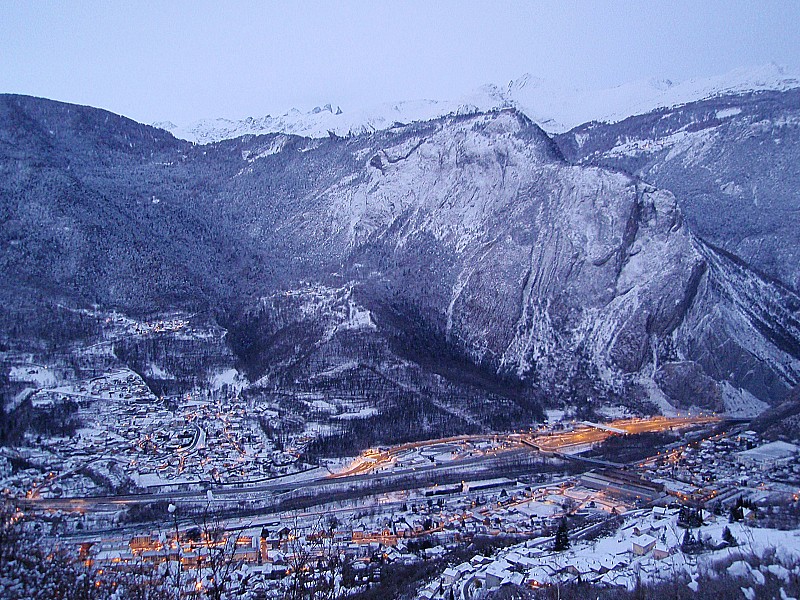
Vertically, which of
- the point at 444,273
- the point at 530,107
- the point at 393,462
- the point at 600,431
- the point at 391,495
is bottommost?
the point at 391,495

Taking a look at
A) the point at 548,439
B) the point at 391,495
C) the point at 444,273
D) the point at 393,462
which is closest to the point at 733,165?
the point at 444,273

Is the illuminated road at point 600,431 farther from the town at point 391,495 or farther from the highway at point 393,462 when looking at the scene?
the town at point 391,495

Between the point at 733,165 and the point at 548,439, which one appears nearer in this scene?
the point at 548,439

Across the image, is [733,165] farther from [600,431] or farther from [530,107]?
[530,107]

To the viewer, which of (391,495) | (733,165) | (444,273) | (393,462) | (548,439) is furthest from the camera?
(733,165)

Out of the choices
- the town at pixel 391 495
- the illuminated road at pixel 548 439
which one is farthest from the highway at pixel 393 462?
the town at pixel 391 495

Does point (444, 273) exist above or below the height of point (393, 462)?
above

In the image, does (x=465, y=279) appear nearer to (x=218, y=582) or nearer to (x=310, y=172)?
(x=310, y=172)
